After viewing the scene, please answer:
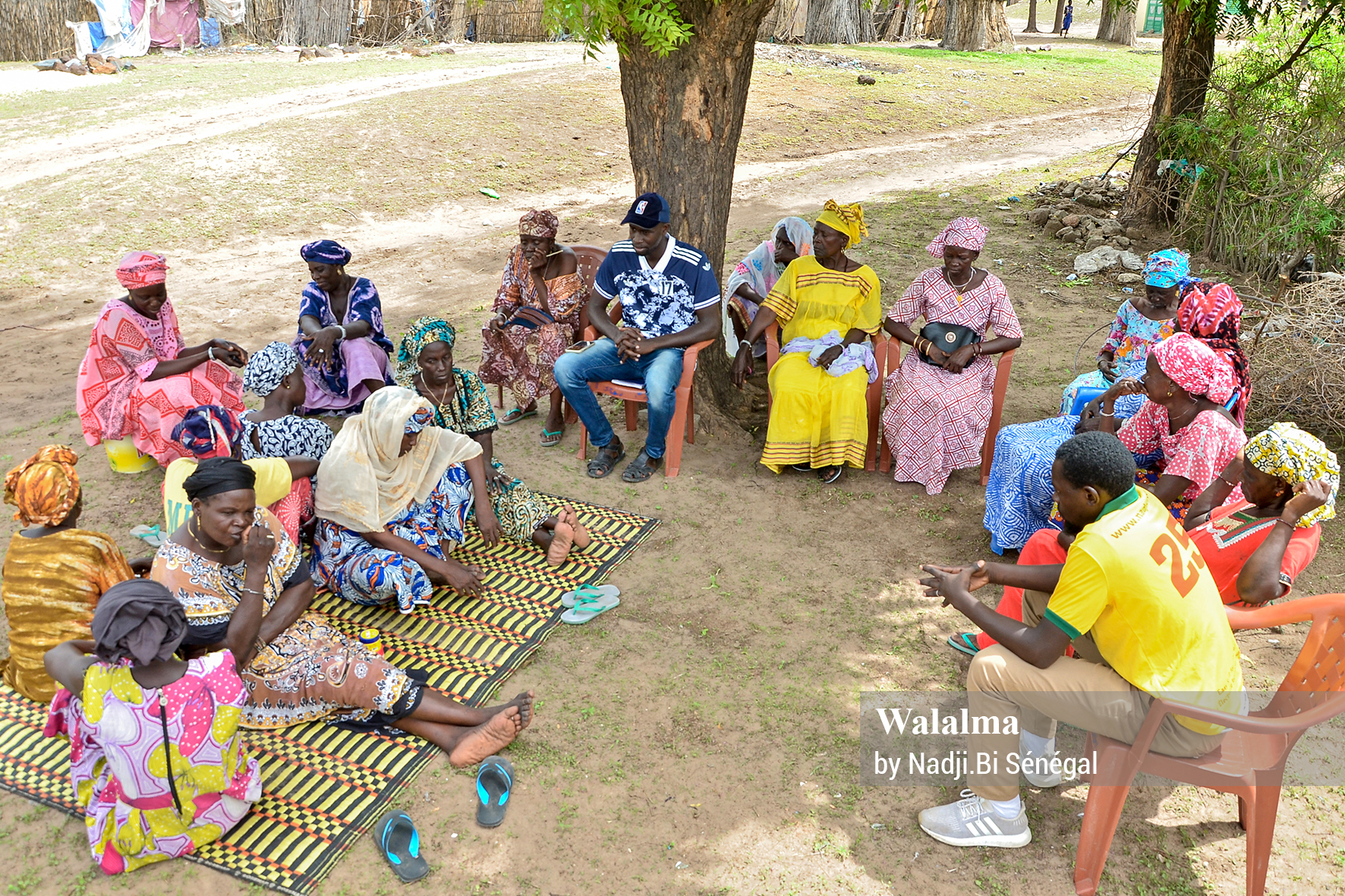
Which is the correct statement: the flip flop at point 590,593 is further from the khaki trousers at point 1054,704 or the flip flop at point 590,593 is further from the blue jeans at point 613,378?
the khaki trousers at point 1054,704

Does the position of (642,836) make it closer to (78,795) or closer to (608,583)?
(608,583)

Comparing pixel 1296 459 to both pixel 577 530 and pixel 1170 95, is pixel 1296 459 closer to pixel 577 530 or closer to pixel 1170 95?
pixel 577 530

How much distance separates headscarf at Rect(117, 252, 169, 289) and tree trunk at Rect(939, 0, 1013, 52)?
2637cm

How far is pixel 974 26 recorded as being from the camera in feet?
87.3

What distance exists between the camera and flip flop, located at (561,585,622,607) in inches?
179

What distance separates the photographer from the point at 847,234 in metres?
5.73

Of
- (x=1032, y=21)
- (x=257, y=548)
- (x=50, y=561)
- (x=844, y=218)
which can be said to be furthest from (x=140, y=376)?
(x=1032, y=21)

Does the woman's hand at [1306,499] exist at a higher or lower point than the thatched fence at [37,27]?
lower

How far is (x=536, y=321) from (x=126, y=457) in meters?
2.73

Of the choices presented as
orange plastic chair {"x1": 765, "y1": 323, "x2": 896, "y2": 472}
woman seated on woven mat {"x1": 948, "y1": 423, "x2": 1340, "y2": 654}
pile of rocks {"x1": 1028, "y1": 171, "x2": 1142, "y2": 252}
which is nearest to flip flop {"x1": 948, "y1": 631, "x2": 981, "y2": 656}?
woman seated on woven mat {"x1": 948, "y1": 423, "x2": 1340, "y2": 654}

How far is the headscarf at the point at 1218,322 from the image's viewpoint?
183 inches

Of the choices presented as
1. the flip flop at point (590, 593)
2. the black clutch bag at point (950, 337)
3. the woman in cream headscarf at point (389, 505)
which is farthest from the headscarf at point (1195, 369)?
the woman in cream headscarf at point (389, 505)

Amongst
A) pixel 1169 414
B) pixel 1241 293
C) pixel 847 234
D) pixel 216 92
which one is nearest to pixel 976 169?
pixel 1241 293

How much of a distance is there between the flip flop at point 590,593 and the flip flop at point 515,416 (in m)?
2.19
